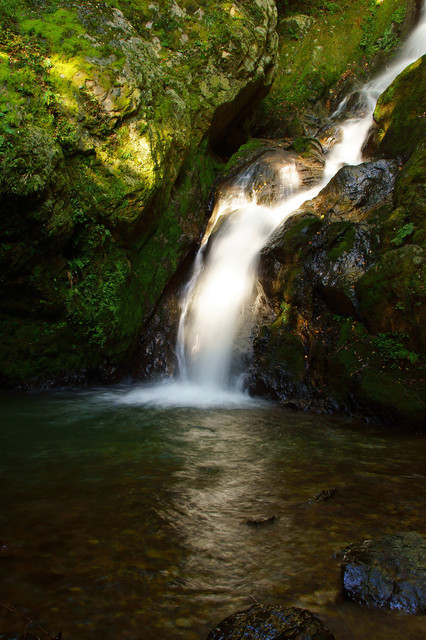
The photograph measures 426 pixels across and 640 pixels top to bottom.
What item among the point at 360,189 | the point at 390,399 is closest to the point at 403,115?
the point at 360,189

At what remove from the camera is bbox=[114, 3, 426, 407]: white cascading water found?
8086mm

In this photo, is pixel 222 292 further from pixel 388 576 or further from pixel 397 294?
pixel 388 576

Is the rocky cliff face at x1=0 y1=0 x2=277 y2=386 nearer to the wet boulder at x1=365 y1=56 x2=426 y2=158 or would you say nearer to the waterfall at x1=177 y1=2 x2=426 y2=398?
the waterfall at x1=177 y1=2 x2=426 y2=398

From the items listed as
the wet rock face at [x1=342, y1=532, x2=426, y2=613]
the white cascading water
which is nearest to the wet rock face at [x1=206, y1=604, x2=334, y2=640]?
the wet rock face at [x1=342, y1=532, x2=426, y2=613]

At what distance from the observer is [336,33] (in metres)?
19.3

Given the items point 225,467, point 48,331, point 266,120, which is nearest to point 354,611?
point 225,467

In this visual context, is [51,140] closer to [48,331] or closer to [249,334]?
[48,331]

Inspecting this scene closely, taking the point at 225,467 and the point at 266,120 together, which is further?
the point at 266,120

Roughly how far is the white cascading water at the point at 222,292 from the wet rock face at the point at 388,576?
16.4 ft

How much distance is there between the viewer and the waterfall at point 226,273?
339 inches

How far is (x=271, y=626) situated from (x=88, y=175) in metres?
8.14

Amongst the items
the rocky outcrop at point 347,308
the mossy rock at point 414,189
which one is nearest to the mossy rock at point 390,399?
the rocky outcrop at point 347,308

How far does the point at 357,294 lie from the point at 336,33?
1968cm

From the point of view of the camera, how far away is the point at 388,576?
1.99 meters
